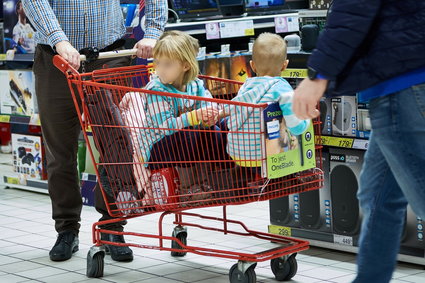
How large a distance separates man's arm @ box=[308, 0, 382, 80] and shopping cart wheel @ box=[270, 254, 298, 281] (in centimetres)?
170

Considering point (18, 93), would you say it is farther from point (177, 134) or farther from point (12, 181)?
point (177, 134)

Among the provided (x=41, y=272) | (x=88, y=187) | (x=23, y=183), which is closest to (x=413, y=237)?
(x=41, y=272)

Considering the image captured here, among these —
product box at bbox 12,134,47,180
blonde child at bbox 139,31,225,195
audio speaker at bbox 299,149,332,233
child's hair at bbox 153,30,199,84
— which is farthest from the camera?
product box at bbox 12,134,47,180

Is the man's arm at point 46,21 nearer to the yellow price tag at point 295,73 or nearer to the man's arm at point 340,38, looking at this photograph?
the yellow price tag at point 295,73

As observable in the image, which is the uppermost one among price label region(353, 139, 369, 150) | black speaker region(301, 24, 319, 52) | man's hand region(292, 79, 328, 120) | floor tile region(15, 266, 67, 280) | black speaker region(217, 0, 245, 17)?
black speaker region(217, 0, 245, 17)

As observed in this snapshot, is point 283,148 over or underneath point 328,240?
over

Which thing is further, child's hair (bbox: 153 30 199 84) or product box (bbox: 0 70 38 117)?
product box (bbox: 0 70 38 117)

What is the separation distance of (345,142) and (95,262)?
1402mm

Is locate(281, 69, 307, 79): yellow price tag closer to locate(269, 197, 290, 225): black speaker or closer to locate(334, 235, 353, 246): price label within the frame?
locate(269, 197, 290, 225): black speaker

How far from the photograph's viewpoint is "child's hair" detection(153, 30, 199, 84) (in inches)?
150

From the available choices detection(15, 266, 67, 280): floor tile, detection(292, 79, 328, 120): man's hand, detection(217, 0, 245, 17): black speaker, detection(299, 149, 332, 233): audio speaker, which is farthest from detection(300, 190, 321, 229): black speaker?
detection(217, 0, 245, 17): black speaker

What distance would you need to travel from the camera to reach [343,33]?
7.70 feet

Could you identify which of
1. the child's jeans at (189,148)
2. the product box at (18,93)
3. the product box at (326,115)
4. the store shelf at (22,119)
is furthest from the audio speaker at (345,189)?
the product box at (18,93)

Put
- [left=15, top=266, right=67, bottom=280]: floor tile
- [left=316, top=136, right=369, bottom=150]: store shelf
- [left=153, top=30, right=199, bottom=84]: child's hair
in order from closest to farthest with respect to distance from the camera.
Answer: [left=153, top=30, right=199, bottom=84]: child's hair → [left=15, top=266, right=67, bottom=280]: floor tile → [left=316, top=136, right=369, bottom=150]: store shelf
